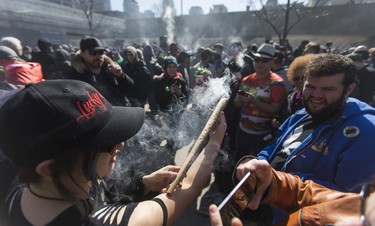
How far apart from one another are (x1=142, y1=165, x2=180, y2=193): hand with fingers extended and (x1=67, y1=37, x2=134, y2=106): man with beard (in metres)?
2.29

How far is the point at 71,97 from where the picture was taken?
983 mm

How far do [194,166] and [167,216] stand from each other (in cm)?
42

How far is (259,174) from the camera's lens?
1.58 metres

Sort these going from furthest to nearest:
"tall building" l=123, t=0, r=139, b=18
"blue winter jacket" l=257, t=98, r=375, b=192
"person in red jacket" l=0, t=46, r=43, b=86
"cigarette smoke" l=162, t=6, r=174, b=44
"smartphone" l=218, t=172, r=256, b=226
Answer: "tall building" l=123, t=0, r=139, b=18, "cigarette smoke" l=162, t=6, r=174, b=44, "person in red jacket" l=0, t=46, r=43, b=86, "blue winter jacket" l=257, t=98, r=375, b=192, "smartphone" l=218, t=172, r=256, b=226

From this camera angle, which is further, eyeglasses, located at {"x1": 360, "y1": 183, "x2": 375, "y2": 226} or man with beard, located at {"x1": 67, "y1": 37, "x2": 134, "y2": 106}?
man with beard, located at {"x1": 67, "y1": 37, "x2": 134, "y2": 106}

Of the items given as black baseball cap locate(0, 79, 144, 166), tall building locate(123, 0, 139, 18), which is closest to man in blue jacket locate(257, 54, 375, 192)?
black baseball cap locate(0, 79, 144, 166)

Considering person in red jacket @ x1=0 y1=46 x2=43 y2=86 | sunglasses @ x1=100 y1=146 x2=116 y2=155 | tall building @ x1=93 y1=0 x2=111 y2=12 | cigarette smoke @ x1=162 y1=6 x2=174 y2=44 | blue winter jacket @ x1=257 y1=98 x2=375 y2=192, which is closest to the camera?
sunglasses @ x1=100 y1=146 x2=116 y2=155

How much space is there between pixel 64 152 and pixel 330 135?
181 cm

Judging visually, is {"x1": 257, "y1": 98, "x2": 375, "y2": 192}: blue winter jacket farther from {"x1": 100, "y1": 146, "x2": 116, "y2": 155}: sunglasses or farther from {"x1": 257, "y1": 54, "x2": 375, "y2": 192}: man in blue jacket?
{"x1": 100, "y1": 146, "x2": 116, "y2": 155}: sunglasses

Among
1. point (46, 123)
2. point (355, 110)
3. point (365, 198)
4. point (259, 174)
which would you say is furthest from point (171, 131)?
point (365, 198)

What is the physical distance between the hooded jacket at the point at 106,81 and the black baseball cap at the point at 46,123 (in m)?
2.69

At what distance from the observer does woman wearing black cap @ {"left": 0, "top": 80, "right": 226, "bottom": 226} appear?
0.91 m

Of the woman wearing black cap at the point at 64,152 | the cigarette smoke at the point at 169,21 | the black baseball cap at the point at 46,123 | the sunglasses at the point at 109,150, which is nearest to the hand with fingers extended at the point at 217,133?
the woman wearing black cap at the point at 64,152

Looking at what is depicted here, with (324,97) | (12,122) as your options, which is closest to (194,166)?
(12,122)
